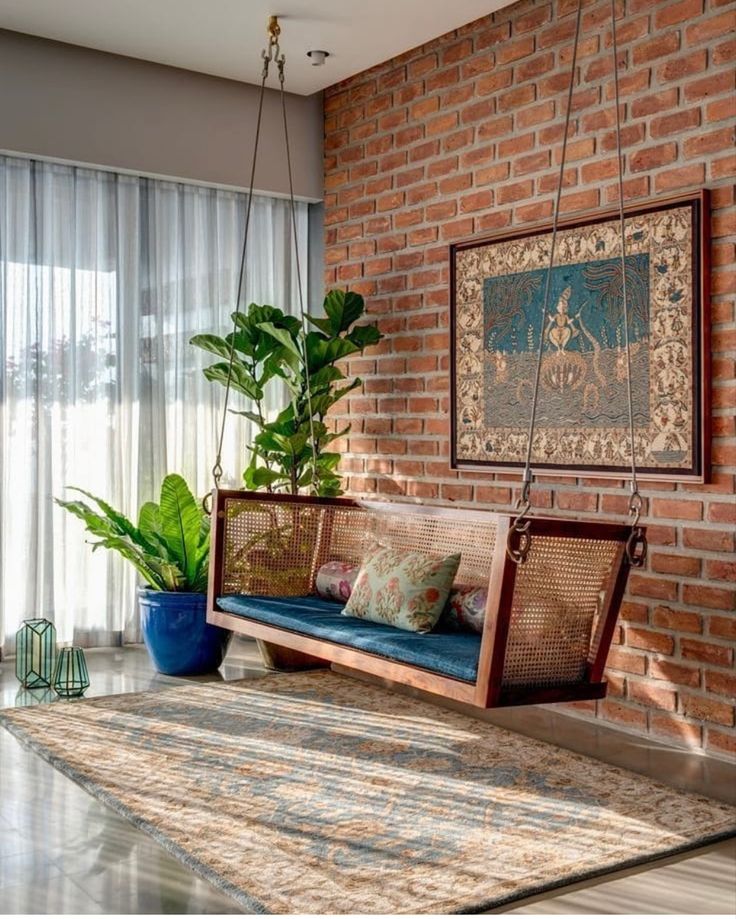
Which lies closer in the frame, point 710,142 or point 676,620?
point 710,142

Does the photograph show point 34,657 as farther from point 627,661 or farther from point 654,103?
point 654,103

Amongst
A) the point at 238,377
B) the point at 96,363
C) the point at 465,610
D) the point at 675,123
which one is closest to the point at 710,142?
the point at 675,123

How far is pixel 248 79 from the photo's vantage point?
5.27 m

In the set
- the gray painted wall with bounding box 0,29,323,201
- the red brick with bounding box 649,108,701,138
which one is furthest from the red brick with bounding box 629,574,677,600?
the gray painted wall with bounding box 0,29,323,201

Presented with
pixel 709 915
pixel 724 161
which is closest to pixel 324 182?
pixel 724 161

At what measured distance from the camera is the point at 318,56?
484cm

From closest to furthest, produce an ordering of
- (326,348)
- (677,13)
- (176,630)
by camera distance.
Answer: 1. (677,13)
2. (176,630)
3. (326,348)

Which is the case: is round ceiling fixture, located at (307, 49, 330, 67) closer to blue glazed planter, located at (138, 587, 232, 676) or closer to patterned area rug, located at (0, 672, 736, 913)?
blue glazed planter, located at (138, 587, 232, 676)

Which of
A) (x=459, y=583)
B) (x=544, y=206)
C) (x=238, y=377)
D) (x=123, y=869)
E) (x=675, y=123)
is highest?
(x=675, y=123)

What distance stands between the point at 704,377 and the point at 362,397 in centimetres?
204

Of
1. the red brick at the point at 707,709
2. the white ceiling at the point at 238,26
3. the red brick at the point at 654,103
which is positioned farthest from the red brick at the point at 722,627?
the white ceiling at the point at 238,26

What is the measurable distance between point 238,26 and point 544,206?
1.51m

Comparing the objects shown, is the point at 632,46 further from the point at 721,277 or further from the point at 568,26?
the point at 721,277

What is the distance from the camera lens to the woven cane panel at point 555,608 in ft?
10.1
